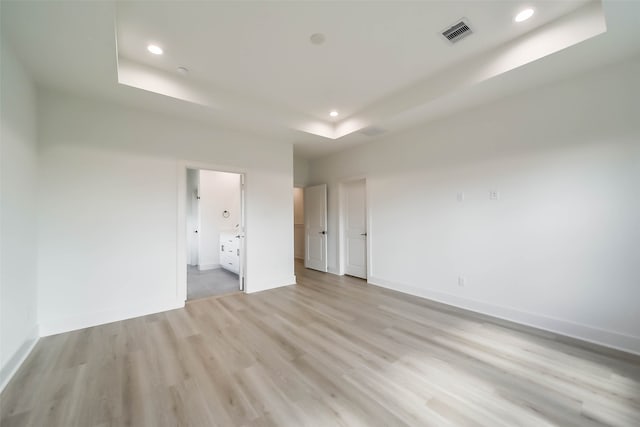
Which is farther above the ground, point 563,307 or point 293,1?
point 293,1

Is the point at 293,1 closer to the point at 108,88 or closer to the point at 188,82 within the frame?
the point at 188,82

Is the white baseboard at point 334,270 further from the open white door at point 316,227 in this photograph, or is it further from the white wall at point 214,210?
the white wall at point 214,210

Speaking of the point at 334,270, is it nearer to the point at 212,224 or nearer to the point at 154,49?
Answer: the point at 212,224

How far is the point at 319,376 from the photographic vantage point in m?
1.98

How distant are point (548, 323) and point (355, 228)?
3274 millimetres

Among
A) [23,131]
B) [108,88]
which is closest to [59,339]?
[23,131]

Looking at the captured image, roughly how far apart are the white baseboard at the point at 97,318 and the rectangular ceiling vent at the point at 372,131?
13.0 ft

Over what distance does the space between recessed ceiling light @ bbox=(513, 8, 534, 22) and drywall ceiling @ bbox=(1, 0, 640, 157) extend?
0.06m

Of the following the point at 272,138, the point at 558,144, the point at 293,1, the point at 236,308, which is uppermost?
the point at 293,1

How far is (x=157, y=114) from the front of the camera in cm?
340

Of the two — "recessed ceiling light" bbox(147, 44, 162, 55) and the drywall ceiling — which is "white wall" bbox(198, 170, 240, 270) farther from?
"recessed ceiling light" bbox(147, 44, 162, 55)

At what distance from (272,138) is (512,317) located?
448 cm

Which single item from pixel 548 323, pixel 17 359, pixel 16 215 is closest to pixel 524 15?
pixel 548 323

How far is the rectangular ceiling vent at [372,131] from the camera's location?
157 inches
